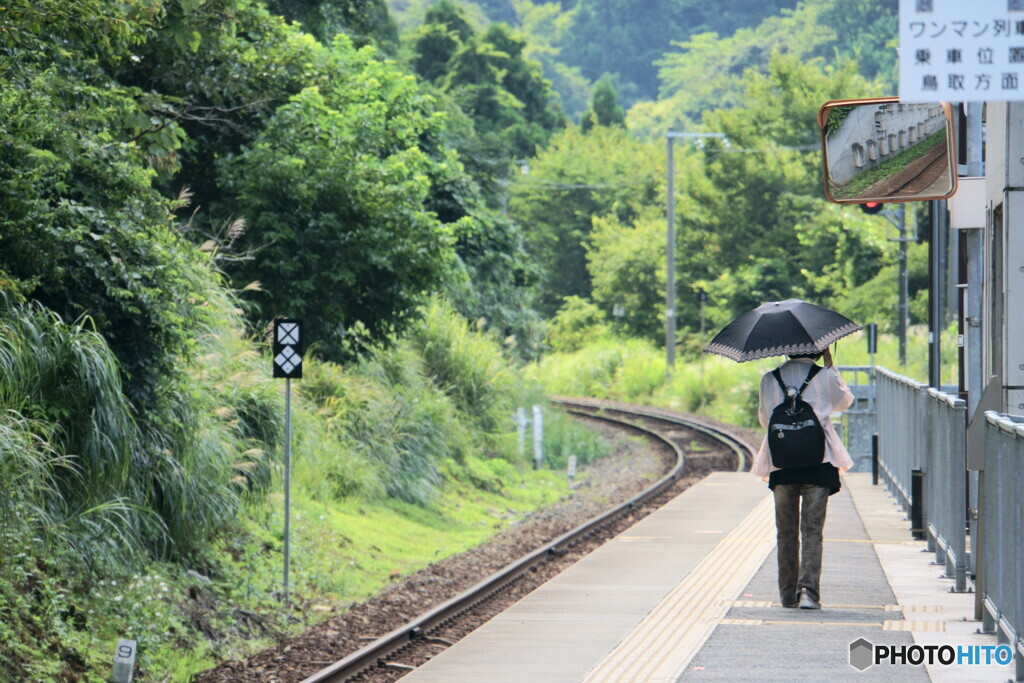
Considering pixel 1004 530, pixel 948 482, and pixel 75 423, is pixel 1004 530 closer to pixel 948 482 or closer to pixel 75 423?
pixel 948 482

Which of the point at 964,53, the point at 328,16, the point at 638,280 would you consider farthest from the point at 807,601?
the point at 638,280

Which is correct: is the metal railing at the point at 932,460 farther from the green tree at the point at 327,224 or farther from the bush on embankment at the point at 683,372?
the bush on embankment at the point at 683,372

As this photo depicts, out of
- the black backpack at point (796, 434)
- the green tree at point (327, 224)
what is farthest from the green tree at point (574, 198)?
the black backpack at point (796, 434)

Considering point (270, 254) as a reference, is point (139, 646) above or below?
below

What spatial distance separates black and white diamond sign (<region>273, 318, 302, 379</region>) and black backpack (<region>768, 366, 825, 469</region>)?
17.0 feet

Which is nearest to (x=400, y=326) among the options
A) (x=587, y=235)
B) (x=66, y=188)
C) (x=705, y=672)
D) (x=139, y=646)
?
(x=66, y=188)

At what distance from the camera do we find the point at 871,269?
43219mm

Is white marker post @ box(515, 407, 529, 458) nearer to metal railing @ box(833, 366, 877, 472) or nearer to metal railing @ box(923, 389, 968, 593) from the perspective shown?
metal railing @ box(833, 366, 877, 472)

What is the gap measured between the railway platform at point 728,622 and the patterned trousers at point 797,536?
0.18 meters

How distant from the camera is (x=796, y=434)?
28.8 feet

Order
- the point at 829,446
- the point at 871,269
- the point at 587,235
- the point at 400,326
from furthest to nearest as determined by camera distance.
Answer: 1. the point at 587,235
2. the point at 871,269
3. the point at 400,326
4. the point at 829,446

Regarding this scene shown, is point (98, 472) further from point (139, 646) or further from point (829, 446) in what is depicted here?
point (829, 446)

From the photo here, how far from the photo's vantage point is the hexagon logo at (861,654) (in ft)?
24.6

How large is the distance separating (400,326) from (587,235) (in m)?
40.7
